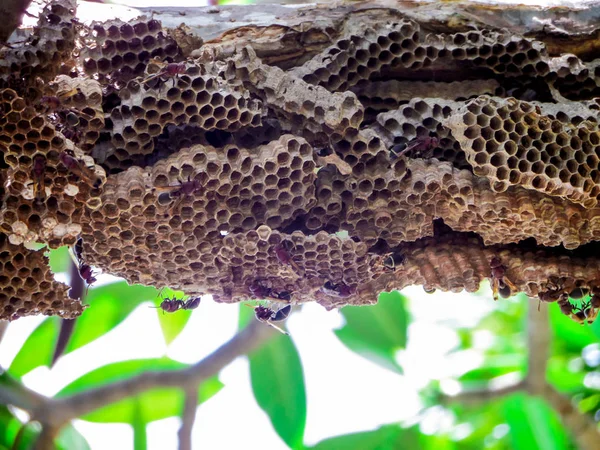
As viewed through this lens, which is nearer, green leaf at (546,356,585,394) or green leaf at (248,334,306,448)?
green leaf at (248,334,306,448)

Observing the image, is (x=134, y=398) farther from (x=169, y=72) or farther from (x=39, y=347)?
A: (x=169, y=72)

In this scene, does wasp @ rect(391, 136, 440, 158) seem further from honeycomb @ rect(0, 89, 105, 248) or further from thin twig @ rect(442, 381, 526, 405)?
thin twig @ rect(442, 381, 526, 405)

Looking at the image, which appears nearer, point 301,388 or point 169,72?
point 169,72

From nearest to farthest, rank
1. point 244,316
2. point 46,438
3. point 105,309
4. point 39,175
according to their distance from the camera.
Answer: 1. point 39,175
2. point 46,438
3. point 105,309
4. point 244,316

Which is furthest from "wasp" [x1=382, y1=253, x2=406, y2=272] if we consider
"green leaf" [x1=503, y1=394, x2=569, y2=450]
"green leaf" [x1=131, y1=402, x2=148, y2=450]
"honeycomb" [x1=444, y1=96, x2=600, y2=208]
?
"green leaf" [x1=131, y1=402, x2=148, y2=450]

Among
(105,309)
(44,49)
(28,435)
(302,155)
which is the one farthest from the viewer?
(105,309)

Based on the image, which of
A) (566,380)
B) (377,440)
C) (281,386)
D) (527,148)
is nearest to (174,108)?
(527,148)

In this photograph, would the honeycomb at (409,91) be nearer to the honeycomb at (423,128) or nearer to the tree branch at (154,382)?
the honeycomb at (423,128)

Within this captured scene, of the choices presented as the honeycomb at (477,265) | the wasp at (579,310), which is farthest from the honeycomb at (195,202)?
the wasp at (579,310)
